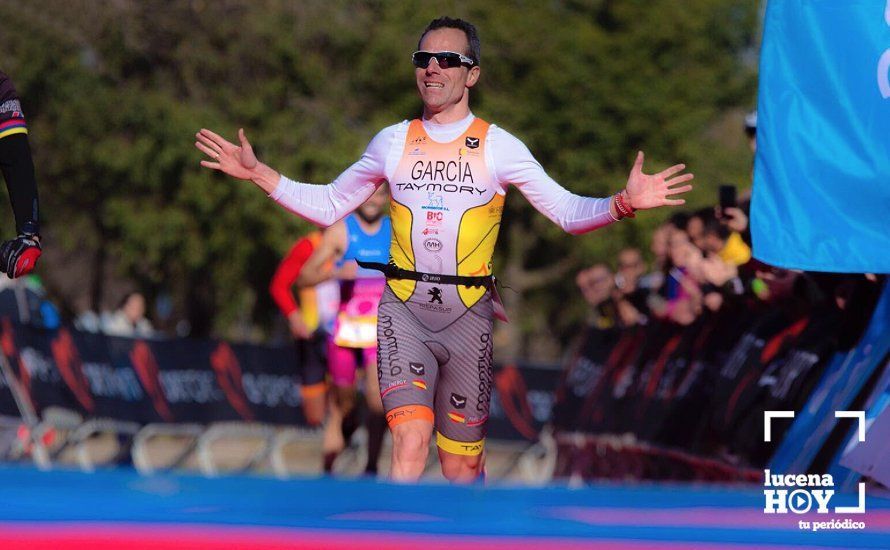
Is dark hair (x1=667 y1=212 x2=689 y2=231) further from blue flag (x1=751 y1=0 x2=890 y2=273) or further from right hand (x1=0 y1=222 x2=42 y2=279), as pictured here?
right hand (x1=0 y1=222 x2=42 y2=279)

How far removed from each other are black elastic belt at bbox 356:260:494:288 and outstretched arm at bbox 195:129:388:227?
0.31m

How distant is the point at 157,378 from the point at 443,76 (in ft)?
32.0

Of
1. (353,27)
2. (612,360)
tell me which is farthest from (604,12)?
(612,360)

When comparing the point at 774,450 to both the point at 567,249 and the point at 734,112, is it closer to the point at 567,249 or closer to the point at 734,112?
the point at 567,249

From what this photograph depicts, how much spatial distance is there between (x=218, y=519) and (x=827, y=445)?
13.3ft

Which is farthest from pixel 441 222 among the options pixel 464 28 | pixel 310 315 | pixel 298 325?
pixel 310 315

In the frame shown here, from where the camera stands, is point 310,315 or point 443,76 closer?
point 443,76

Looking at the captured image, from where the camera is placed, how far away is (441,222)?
7.67 metres

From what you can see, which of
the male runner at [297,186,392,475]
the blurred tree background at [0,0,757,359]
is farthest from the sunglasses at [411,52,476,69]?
the blurred tree background at [0,0,757,359]

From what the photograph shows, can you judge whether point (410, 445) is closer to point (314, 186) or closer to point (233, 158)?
point (314, 186)

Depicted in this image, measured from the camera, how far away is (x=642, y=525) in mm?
4352

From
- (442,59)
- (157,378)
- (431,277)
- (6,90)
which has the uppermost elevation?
(442,59)

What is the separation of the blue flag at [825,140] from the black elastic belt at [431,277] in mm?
1286

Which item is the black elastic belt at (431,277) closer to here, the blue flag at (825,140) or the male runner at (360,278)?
the blue flag at (825,140)
